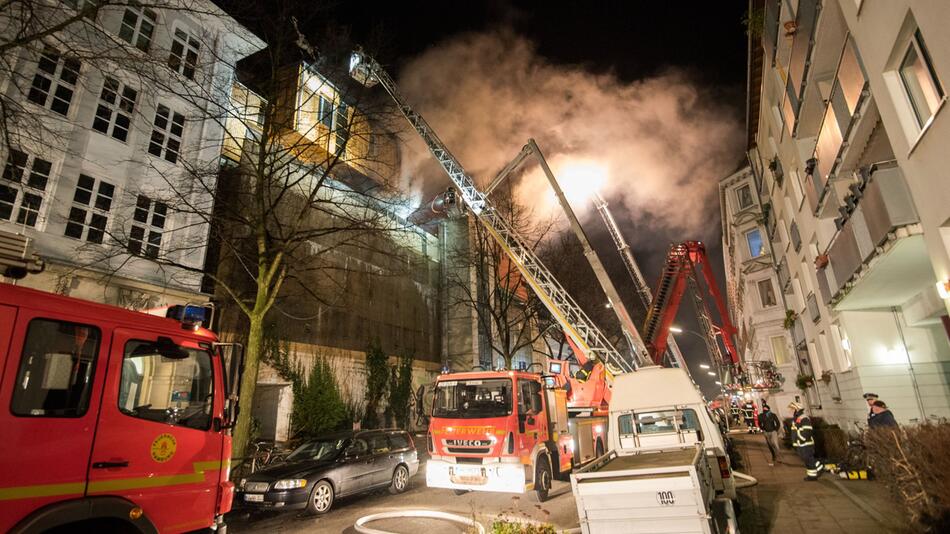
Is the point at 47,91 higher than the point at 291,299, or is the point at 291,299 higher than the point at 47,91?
the point at 47,91

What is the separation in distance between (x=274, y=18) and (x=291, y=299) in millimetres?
9877

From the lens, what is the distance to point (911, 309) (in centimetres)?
1076

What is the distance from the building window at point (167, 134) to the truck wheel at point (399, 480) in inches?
512

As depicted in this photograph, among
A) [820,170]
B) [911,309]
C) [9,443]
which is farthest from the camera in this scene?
[820,170]

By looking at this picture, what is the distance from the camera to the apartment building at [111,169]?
38.8 ft

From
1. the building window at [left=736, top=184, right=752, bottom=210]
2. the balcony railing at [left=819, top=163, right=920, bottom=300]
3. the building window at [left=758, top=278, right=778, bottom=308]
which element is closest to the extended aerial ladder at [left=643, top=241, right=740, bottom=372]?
the balcony railing at [left=819, top=163, right=920, bottom=300]

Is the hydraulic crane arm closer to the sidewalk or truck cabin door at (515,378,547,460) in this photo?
truck cabin door at (515,378,547,460)

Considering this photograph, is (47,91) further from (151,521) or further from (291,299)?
(151,521)

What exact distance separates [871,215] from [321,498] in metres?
11.7

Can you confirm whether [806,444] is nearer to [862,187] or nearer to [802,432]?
[802,432]

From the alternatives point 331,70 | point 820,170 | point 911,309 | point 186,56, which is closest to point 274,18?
point 331,70

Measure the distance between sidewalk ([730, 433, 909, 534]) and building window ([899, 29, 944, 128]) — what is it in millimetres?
6231

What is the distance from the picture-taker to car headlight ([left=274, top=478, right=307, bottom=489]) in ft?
27.2

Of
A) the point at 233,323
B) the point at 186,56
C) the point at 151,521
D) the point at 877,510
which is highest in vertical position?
the point at 186,56
